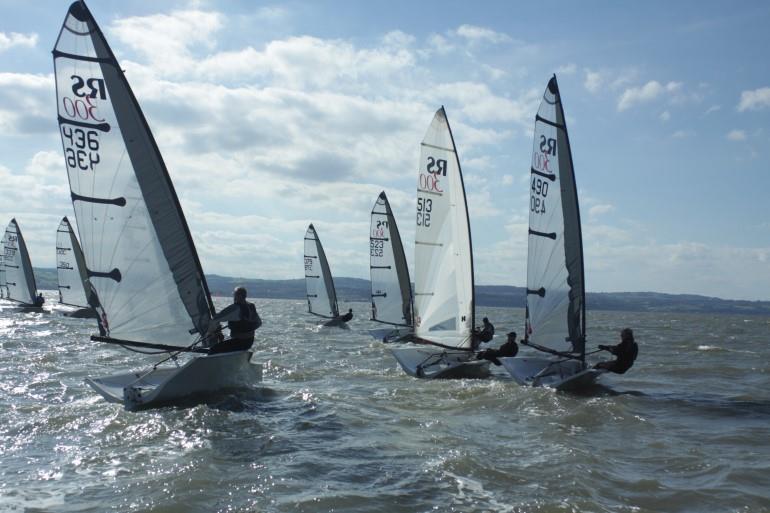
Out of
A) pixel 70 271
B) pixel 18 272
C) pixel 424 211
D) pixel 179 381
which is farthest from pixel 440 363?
pixel 18 272

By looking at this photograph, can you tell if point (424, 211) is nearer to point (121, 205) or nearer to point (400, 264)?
point (121, 205)

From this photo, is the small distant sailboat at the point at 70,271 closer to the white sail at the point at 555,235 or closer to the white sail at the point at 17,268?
the white sail at the point at 17,268

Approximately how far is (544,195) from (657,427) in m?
5.36

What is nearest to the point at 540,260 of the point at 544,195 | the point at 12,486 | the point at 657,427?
the point at 544,195

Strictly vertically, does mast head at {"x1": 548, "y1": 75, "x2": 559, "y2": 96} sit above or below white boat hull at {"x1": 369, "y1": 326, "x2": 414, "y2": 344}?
above

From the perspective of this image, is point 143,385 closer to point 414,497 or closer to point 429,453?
point 429,453

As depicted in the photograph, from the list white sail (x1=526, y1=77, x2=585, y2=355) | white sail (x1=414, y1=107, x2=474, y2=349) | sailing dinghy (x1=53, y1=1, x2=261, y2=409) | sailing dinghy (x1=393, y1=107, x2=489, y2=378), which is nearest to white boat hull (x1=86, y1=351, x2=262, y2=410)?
sailing dinghy (x1=53, y1=1, x2=261, y2=409)

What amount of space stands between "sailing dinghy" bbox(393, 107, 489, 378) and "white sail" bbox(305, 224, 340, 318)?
18995 millimetres

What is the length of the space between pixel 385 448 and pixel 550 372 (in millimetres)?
5982

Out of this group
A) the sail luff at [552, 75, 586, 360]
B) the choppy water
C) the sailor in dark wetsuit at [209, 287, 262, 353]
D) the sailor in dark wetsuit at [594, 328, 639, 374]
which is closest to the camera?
the choppy water

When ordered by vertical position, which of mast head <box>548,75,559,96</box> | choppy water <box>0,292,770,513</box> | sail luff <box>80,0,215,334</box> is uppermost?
mast head <box>548,75,559,96</box>

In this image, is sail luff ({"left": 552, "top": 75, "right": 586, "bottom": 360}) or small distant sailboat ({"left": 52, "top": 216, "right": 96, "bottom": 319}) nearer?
sail luff ({"left": 552, "top": 75, "right": 586, "bottom": 360})

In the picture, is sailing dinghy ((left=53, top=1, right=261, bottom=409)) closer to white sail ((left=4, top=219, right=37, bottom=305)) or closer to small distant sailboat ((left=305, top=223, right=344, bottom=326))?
small distant sailboat ((left=305, top=223, right=344, bottom=326))

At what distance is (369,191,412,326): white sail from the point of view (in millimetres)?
25453
